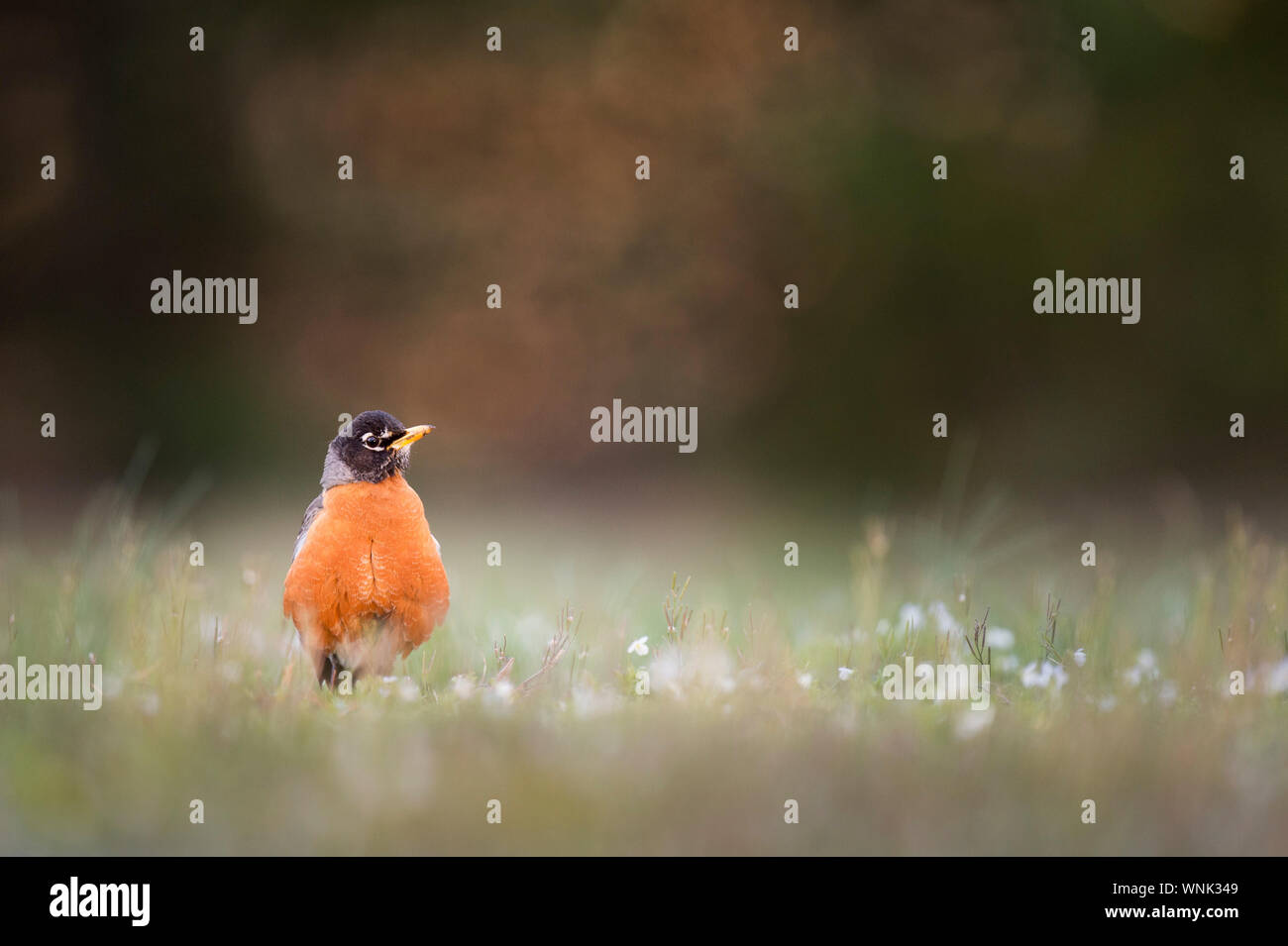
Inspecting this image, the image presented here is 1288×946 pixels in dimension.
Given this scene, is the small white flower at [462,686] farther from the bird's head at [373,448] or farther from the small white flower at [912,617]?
the small white flower at [912,617]

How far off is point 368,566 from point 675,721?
158cm

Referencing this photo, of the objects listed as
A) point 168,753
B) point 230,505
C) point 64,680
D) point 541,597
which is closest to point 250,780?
point 168,753

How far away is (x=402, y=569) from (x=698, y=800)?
1837 mm

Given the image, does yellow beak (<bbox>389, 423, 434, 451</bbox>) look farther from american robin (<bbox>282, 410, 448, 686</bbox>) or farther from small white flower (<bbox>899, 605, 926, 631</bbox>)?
small white flower (<bbox>899, 605, 926, 631</bbox>)

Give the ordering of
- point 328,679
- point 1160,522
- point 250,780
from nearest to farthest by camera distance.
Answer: point 250,780 → point 328,679 → point 1160,522

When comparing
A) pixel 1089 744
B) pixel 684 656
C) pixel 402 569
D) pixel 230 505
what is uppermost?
pixel 230 505

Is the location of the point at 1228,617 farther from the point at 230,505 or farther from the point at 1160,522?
the point at 230,505

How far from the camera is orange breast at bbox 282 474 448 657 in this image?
4.46 meters

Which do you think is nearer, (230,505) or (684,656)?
(684,656)

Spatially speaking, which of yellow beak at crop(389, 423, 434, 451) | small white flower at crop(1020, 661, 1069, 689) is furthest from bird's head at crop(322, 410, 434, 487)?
small white flower at crop(1020, 661, 1069, 689)

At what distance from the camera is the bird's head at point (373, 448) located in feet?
15.1

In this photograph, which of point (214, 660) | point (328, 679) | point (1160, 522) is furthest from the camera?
point (1160, 522)

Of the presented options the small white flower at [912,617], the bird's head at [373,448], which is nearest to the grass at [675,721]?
the small white flower at [912,617]

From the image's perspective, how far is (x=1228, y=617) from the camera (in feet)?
14.1
